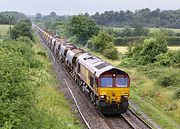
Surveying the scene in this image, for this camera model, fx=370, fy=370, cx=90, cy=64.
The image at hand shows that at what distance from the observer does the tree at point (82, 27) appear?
79.4 m

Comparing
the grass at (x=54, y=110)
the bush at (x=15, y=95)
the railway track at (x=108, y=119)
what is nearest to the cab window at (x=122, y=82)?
the railway track at (x=108, y=119)

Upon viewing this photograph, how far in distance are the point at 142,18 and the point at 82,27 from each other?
339 ft

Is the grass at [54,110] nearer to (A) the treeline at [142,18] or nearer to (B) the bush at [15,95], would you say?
(B) the bush at [15,95]

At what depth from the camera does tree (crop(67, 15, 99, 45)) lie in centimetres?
7938

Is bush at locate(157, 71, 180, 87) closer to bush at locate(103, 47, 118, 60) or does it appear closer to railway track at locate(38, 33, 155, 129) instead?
railway track at locate(38, 33, 155, 129)

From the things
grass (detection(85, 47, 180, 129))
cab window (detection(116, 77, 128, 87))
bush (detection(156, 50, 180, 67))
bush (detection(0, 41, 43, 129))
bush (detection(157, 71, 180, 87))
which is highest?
bush (detection(0, 41, 43, 129))

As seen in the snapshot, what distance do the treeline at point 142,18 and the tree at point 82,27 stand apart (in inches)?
3153

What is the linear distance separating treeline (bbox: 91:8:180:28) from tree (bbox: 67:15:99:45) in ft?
263

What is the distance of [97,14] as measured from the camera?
175500mm

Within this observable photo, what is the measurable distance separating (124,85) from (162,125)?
340cm

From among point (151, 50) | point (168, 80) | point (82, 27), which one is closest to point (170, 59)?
point (151, 50)

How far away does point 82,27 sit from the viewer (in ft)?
263

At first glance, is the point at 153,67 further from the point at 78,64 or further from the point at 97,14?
the point at 97,14

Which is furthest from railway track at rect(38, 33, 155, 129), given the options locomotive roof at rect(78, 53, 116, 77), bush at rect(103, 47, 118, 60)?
bush at rect(103, 47, 118, 60)
